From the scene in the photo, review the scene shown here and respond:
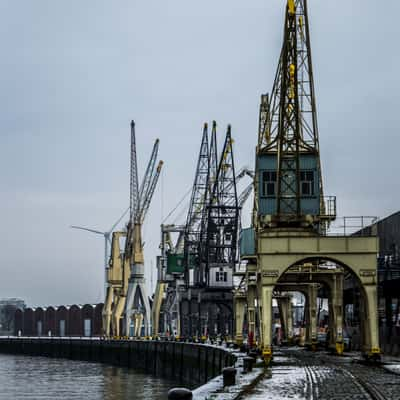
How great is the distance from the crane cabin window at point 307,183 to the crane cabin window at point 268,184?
2.39 meters

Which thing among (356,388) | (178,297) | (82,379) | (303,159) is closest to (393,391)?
(356,388)

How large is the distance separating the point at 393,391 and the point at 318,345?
54929 mm

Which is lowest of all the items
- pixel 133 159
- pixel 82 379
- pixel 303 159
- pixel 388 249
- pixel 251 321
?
pixel 82 379

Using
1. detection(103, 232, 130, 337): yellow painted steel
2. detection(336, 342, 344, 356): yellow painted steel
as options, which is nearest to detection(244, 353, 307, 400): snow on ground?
detection(336, 342, 344, 356): yellow painted steel

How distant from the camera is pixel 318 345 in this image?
83875 mm

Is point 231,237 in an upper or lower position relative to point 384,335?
upper

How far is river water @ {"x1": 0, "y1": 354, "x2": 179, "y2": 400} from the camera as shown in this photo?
74.6 meters

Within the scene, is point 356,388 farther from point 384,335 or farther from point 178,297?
point 178,297

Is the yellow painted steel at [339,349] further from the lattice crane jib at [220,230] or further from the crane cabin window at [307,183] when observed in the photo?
the lattice crane jib at [220,230]

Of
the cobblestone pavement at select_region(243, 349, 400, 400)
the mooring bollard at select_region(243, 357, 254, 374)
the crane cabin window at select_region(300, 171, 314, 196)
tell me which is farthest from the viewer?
the crane cabin window at select_region(300, 171, 314, 196)

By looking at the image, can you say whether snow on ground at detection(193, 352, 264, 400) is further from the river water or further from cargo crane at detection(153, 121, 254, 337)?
cargo crane at detection(153, 121, 254, 337)

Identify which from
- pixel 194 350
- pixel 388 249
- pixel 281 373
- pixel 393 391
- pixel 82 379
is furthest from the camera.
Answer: pixel 82 379

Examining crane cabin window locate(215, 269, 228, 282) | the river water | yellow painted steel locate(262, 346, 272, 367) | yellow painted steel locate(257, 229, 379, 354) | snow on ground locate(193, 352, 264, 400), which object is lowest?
the river water

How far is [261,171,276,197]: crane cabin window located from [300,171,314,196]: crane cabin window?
2.39 m
